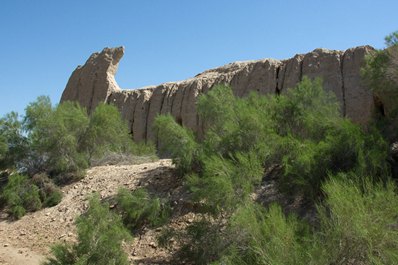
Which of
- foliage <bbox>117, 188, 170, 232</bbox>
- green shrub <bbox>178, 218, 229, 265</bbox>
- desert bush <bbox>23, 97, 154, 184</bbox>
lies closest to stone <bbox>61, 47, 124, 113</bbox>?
desert bush <bbox>23, 97, 154, 184</bbox>

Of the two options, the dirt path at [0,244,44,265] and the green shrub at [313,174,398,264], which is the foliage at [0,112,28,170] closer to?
the dirt path at [0,244,44,265]

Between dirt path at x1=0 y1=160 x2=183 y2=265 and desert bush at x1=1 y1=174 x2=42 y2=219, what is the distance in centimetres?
33

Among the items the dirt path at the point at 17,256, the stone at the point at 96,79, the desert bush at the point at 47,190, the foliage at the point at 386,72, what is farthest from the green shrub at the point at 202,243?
the stone at the point at 96,79

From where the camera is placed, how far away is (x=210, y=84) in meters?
28.2

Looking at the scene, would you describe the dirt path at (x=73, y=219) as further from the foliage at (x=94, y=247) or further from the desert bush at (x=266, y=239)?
the desert bush at (x=266, y=239)

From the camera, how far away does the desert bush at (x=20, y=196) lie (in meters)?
17.2

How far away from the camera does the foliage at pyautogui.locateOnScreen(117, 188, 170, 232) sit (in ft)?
45.9

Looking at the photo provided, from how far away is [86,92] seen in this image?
34844mm

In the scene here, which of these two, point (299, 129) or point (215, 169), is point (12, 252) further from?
point (299, 129)

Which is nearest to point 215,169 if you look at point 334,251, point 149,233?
point 149,233

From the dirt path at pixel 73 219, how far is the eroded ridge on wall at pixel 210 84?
848 cm

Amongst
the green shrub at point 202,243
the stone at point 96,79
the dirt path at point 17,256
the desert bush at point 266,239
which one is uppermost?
the stone at point 96,79

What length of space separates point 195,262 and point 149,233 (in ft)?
8.99

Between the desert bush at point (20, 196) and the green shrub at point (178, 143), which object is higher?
the green shrub at point (178, 143)
